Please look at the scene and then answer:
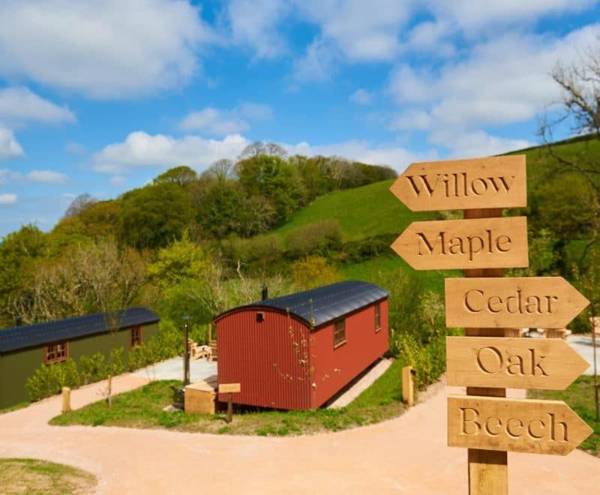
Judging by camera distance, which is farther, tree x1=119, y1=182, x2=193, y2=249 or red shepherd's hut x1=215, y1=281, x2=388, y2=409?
tree x1=119, y1=182, x2=193, y2=249

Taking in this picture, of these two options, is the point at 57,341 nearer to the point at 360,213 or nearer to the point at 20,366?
the point at 20,366

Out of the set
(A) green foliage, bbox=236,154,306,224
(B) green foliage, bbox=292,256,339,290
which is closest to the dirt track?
(B) green foliage, bbox=292,256,339,290

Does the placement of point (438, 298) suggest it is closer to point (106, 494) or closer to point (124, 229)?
point (106, 494)

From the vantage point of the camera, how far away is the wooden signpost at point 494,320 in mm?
3830

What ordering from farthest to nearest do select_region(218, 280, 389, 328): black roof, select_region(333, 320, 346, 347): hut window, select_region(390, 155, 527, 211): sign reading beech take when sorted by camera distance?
select_region(333, 320, 346, 347): hut window, select_region(218, 280, 389, 328): black roof, select_region(390, 155, 527, 211): sign reading beech

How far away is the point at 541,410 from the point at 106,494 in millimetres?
7641

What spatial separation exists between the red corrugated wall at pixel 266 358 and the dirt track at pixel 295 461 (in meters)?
2.59

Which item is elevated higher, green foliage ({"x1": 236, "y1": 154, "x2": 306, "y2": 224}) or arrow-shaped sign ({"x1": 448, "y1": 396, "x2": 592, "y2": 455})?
green foliage ({"x1": 236, "y1": 154, "x2": 306, "y2": 224})

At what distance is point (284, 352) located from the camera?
45.5 feet

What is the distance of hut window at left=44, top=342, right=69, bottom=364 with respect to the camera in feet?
61.2

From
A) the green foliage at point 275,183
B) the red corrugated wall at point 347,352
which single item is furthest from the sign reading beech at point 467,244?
the green foliage at point 275,183

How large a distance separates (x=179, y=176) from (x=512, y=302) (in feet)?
207

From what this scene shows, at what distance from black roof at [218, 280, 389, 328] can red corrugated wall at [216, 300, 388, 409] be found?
27 centimetres

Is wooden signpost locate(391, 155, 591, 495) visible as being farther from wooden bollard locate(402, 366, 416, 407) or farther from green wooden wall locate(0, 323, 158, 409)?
green wooden wall locate(0, 323, 158, 409)
